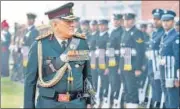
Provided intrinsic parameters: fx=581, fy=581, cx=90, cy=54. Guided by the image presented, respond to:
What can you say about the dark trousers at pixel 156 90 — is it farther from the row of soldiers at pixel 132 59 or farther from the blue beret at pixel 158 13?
the blue beret at pixel 158 13

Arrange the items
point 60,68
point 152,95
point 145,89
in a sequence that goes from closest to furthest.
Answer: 1. point 60,68
2. point 152,95
3. point 145,89

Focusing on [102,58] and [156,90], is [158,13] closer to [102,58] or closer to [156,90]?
[156,90]

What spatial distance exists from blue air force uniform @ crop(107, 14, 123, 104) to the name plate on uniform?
5.62m

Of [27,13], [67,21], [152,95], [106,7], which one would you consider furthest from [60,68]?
[106,7]

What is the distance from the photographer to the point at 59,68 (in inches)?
217

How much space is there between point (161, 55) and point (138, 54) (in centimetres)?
162

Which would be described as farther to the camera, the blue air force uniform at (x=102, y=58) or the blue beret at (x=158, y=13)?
the blue air force uniform at (x=102, y=58)

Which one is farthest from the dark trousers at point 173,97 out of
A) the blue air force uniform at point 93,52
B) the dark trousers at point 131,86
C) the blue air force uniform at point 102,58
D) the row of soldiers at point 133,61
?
the blue air force uniform at point 93,52

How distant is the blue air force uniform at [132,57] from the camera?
10836mm

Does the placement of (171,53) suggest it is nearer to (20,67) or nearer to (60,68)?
(60,68)

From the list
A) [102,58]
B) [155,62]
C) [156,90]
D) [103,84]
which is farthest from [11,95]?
[155,62]

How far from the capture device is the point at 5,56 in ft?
62.7

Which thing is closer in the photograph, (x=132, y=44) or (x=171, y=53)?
(x=171, y=53)

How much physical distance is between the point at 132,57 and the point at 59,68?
5.47 meters
